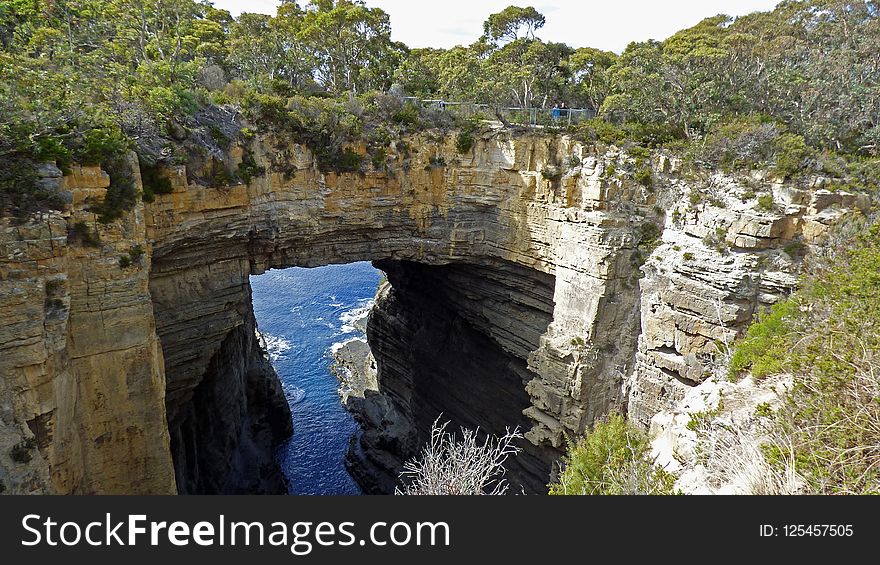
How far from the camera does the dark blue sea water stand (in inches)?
1118

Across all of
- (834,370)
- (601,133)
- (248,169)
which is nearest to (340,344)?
(248,169)

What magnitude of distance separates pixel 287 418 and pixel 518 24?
27.7 metres

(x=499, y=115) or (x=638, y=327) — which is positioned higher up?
(x=499, y=115)

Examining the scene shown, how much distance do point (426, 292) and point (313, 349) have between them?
16469mm

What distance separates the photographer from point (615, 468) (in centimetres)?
890

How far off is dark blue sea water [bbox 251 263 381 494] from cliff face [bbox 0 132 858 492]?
2.94 meters

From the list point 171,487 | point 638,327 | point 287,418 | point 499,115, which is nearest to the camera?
point 171,487

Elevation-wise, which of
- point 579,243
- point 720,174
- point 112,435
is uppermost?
point 720,174

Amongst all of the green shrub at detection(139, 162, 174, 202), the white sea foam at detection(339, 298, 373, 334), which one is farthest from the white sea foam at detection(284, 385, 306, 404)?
the green shrub at detection(139, 162, 174, 202)

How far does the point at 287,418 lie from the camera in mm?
29812
